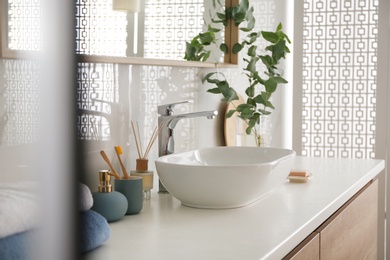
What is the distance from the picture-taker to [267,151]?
1.59 meters

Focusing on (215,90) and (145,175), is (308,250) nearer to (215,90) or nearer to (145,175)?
(145,175)

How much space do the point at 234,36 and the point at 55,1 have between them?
1999 mm

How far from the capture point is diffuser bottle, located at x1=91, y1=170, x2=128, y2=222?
3.54 ft

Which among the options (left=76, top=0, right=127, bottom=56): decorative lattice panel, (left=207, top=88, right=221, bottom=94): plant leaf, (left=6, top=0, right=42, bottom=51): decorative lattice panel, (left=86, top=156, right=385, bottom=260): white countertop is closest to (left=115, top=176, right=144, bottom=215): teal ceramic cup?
(left=86, top=156, right=385, bottom=260): white countertop

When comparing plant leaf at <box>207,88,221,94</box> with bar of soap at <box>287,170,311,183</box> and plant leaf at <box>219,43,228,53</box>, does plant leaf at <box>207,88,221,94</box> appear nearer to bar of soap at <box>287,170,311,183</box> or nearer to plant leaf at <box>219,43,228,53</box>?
plant leaf at <box>219,43,228,53</box>

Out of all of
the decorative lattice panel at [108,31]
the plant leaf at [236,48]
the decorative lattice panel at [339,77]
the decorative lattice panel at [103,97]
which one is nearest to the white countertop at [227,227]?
the decorative lattice panel at [103,97]

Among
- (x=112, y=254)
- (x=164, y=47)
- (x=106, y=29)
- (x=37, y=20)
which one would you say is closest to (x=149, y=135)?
(x=164, y=47)

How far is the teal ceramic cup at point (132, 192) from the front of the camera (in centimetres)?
119

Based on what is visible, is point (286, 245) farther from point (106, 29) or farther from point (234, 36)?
point (234, 36)

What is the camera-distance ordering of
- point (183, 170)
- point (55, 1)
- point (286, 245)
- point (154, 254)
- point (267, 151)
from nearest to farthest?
point (55, 1) < point (154, 254) < point (286, 245) < point (183, 170) < point (267, 151)

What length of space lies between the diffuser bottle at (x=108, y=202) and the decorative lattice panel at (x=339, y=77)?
206 centimetres

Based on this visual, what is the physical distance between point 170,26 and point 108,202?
69 cm

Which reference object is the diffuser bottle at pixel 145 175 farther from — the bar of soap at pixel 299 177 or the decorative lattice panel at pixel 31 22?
the decorative lattice panel at pixel 31 22

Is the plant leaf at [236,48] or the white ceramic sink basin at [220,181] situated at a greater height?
the plant leaf at [236,48]
